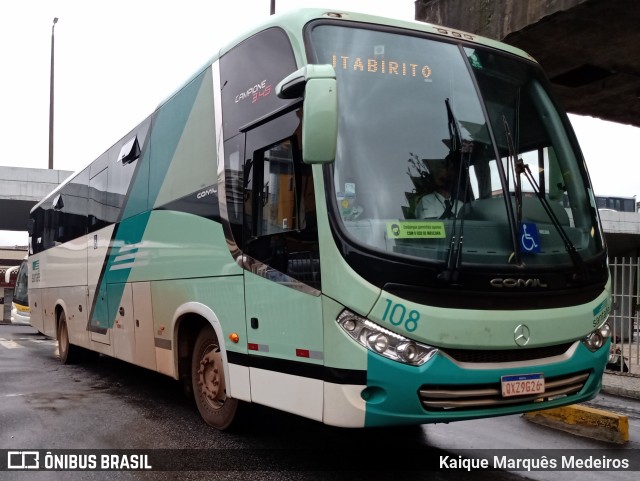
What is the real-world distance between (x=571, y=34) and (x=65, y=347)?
33.2 ft

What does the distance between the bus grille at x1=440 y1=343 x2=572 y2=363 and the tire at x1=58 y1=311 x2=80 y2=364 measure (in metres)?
8.82

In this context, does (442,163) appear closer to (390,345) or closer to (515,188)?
(515,188)

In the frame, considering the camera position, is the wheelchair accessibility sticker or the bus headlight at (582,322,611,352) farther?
the bus headlight at (582,322,611,352)

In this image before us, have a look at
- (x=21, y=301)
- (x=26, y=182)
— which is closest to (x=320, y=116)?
(x=26, y=182)

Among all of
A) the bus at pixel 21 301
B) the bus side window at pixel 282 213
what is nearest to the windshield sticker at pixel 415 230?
the bus side window at pixel 282 213

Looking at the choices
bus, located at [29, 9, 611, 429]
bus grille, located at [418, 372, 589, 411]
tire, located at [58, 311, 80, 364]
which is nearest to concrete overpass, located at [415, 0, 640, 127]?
bus, located at [29, 9, 611, 429]

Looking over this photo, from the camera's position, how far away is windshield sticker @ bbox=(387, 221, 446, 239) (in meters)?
3.89

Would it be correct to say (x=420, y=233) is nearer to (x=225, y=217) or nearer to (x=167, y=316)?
(x=225, y=217)

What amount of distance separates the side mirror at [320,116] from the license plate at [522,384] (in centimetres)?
182

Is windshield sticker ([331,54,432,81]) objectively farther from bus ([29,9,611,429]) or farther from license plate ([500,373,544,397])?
license plate ([500,373,544,397])

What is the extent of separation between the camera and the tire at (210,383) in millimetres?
5395

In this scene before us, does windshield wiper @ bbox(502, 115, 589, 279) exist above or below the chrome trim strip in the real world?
above

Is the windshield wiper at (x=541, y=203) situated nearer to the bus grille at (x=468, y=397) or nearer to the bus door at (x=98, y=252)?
the bus grille at (x=468, y=397)

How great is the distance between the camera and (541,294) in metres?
4.09
